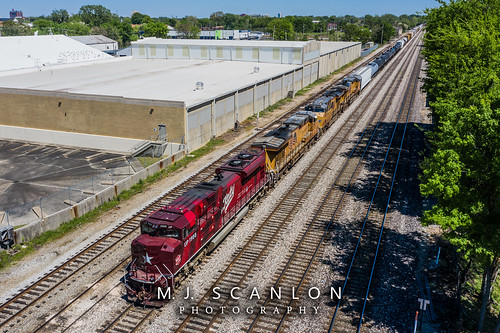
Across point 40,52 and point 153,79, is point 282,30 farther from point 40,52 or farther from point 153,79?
point 153,79

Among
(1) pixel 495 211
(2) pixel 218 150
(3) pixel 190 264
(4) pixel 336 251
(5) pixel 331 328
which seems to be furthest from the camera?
(2) pixel 218 150

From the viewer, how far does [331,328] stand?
667 inches

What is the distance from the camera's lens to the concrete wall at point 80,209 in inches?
949

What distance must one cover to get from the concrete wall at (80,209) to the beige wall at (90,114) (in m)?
6.06

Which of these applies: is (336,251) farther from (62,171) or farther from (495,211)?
(62,171)

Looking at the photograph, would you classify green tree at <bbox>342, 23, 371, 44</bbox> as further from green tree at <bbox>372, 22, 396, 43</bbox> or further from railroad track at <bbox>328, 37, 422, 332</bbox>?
railroad track at <bbox>328, 37, 422, 332</bbox>

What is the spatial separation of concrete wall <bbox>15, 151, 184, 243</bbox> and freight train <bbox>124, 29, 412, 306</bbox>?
8781mm

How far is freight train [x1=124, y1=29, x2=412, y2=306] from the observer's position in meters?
18.0

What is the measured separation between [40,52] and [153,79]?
31.0 metres

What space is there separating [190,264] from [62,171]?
22.1 meters

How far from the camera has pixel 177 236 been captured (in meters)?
18.3

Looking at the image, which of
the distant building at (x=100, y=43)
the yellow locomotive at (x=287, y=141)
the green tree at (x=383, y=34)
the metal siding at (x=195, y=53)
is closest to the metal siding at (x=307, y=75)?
the metal siding at (x=195, y=53)

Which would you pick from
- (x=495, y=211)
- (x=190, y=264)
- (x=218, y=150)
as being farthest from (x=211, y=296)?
(x=218, y=150)

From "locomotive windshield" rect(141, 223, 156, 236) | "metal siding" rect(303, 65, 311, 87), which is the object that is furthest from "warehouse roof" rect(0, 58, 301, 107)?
"locomotive windshield" rect(141, 223, 156, 236)
